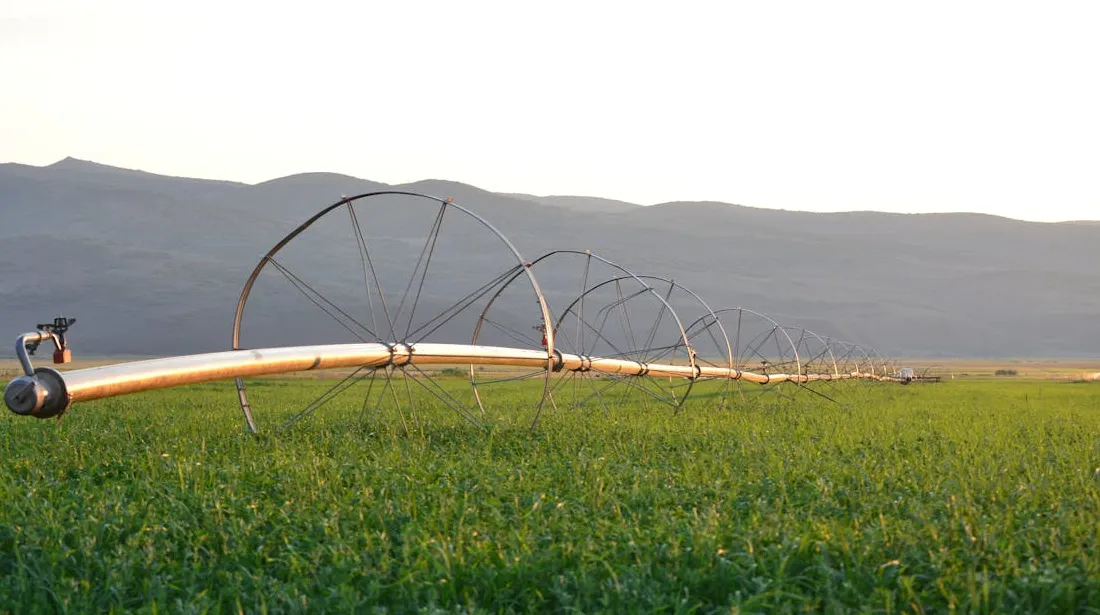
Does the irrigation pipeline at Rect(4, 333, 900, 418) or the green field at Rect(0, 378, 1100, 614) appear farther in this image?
the irrigation pipeline at Rect(4, 333, 900, 418)

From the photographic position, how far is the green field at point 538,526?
5.96 meters

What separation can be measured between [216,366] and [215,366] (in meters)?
0.01

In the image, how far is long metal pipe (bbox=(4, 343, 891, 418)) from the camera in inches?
318

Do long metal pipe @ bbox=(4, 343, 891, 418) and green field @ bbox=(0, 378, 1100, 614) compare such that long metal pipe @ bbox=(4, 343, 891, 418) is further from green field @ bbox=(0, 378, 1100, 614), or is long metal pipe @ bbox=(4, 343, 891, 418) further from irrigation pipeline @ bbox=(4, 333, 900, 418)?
green field @ bbox=(0, 378, 1100, 614)

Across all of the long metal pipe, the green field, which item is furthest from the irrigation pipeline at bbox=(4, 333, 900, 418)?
the green field

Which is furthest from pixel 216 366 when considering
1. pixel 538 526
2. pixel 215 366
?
pixel 538 526

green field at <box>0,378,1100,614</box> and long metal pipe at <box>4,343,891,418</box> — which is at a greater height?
long metal pipe at <box>4,343,891,418</box>

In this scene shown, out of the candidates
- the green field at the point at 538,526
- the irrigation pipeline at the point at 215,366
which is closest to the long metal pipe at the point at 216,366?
the irrigation pipeline at the point at 215,366

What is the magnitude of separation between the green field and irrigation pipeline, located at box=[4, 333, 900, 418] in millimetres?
868

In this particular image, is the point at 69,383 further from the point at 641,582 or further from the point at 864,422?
the point at 864,422

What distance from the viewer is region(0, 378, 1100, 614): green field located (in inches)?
235

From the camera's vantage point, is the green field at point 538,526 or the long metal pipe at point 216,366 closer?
the green field at point 538,526

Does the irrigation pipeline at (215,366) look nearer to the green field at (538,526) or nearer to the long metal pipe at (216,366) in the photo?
the long metal pipe at (216,366)

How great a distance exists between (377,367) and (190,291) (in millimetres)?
179440
